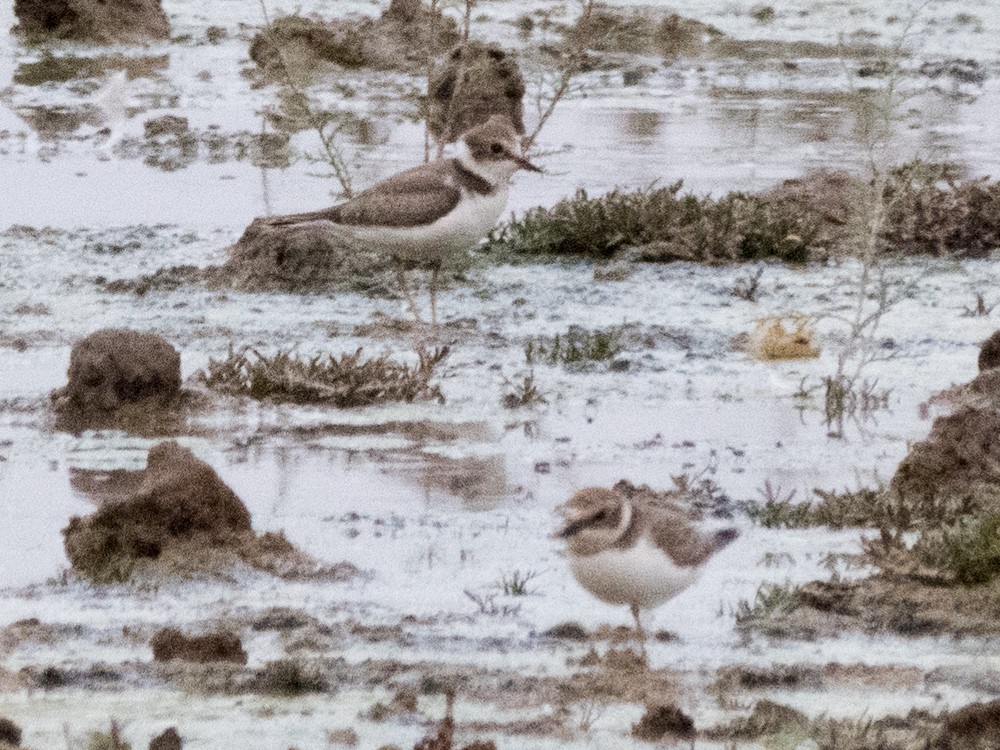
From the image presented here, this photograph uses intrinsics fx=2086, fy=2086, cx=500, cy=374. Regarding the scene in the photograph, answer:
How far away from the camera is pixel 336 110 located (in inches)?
750

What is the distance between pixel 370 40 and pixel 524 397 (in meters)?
13.2

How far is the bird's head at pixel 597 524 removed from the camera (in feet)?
20.6

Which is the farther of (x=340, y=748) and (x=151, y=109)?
(x=151, y=109)

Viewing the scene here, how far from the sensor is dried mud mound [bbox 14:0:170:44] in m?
23.4

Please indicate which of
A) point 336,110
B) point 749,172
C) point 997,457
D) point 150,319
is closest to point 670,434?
point 997,457

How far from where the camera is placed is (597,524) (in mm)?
6301

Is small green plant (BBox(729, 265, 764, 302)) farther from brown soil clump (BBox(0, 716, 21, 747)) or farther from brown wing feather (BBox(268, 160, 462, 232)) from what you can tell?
brown soil clump (BBox(0, 716, 21, 747))

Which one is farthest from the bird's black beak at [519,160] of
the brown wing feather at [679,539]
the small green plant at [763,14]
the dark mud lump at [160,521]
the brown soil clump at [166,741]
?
the small green plant at [763,14]

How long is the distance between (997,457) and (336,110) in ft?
39.1

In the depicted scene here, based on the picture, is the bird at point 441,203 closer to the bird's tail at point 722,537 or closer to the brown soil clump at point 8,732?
the bird's tail at point 722,537

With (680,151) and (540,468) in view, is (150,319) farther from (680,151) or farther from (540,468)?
(680,151)

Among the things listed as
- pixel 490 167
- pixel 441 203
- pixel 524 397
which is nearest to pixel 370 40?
pixel 490 167

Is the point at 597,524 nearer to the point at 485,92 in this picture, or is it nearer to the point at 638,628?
the point at 638,628

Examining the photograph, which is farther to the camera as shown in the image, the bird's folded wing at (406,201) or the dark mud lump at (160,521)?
the bird's folded wing at (406,201)
